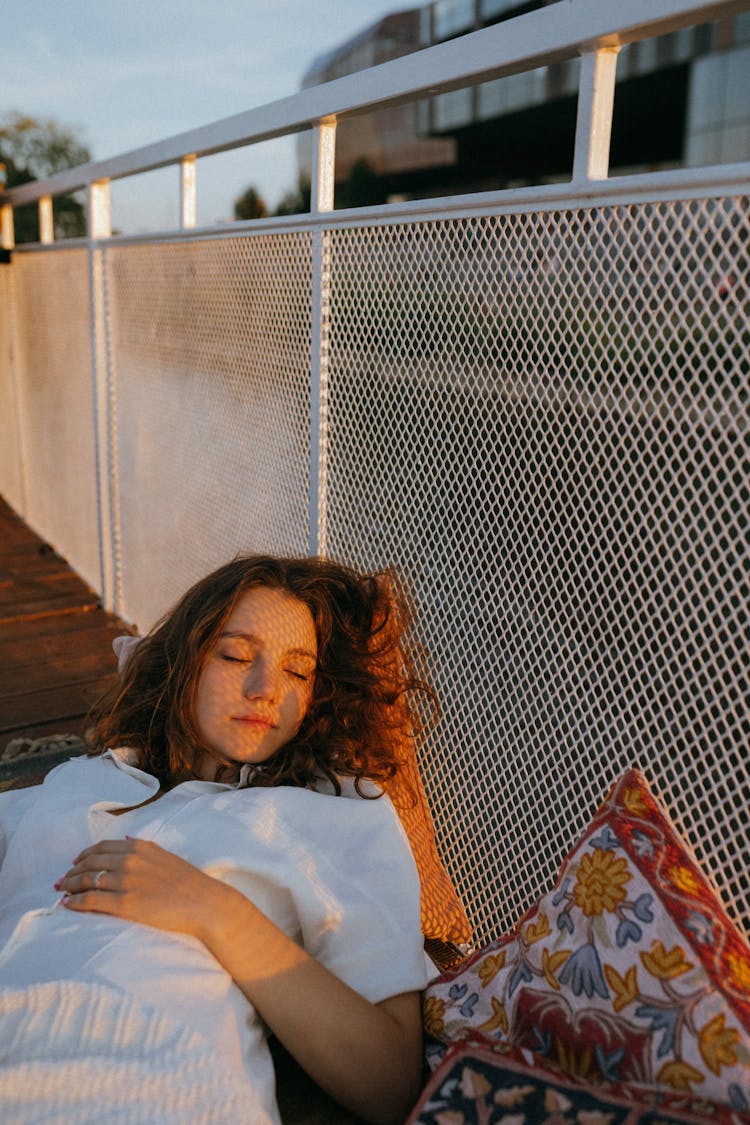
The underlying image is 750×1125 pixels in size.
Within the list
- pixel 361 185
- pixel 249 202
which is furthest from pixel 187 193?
pixel 249 202

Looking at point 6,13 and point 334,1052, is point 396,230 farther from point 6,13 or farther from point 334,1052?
point 6,13

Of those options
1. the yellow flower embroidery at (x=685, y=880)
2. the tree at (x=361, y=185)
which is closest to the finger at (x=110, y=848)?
the yellow flower embroidery at (x=685, y=880)

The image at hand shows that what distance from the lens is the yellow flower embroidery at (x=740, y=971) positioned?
3.54 feet

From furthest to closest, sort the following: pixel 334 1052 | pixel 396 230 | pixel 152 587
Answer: pixel 152 587
pixel 396 230
pixel 334 1052

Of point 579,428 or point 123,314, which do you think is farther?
point 123,314

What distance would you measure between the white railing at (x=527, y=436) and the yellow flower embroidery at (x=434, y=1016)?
1.14ft

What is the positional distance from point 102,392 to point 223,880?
10.7 ft

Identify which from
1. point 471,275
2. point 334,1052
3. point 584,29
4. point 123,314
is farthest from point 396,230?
point 123,314

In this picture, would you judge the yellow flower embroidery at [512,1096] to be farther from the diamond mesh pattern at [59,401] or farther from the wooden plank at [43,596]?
the diamond mesh pattern at [59,401]

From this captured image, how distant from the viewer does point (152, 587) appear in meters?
3.91

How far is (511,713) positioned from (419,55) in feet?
4.13

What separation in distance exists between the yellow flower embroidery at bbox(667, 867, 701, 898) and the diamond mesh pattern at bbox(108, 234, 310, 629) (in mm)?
1485

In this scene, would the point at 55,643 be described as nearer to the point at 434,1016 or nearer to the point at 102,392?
the point at 102,392

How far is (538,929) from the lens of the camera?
1.30m
